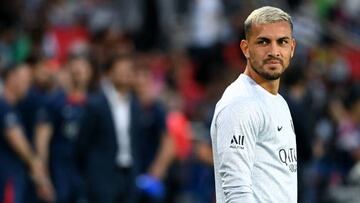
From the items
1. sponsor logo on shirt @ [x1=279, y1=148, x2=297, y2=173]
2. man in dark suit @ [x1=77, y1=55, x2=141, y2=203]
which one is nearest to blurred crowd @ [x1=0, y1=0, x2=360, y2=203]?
man in dark suit @ [x1=77, y1=55, x2=141, y2=203]

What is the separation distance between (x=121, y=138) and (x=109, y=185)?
475 millimetres

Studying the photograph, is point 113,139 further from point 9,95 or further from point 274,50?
point 274,50

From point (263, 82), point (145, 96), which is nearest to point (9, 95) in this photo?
point (145, 96)

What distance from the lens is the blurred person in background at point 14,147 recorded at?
13.8 metres

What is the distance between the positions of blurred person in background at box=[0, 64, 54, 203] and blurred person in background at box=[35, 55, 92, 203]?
1.29 ft

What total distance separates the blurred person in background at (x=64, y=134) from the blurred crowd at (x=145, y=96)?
14mm

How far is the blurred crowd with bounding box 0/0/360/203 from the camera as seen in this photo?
1271 cm

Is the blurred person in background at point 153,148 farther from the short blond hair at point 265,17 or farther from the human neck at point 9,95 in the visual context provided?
the short blond hair at point 265,17

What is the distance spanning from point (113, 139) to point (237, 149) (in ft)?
20.2

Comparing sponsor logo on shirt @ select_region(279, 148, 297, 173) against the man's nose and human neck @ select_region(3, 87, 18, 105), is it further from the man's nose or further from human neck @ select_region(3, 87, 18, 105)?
human neck @ select_region(3, 87, 18, 105)

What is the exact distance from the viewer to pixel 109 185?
1256 cm

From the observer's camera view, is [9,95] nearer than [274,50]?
No

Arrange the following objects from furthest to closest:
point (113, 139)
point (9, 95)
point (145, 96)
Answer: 1. point (145, 96)
2. point (9, 95)
3. point (113, 139)

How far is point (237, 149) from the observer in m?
6.50
